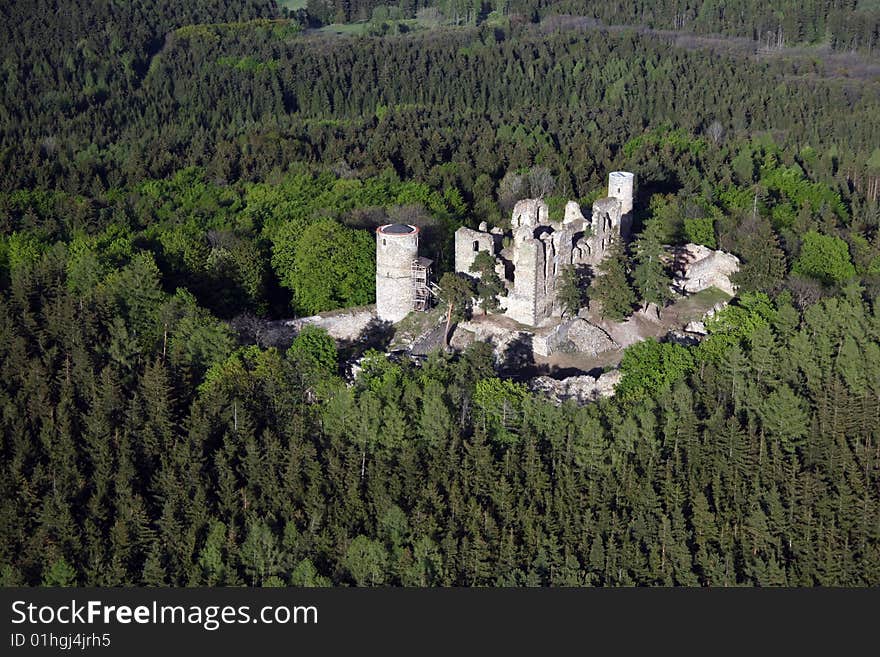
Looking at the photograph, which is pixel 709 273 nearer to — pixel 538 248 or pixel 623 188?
pixel 623 188

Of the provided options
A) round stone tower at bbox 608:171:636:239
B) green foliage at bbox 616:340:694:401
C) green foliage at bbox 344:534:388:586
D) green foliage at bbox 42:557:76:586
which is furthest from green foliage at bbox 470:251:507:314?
green foliage at bbox 42:557:76:586

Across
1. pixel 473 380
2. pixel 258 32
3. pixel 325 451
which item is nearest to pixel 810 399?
pixel 473 380

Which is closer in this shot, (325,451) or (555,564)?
(555,564)

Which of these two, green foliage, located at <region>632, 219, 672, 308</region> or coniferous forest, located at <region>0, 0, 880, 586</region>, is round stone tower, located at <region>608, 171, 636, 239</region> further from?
green foliage, located at <region>632, 219, 672, 308</region>

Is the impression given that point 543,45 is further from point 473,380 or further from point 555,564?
point 555,564

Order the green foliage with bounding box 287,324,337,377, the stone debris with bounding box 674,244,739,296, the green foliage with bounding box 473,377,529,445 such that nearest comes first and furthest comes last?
the green foliage with bounding box 473,377,529,445 < the green foliage with bounding box 287,324,337,377 < the stone debris with bounding box 674,244,739,296

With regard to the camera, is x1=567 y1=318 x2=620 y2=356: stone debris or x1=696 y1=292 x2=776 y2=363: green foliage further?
x1=567 y1=318 x2=620 y2=356: stone debris

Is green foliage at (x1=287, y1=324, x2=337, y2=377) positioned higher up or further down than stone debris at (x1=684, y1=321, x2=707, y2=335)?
higher up

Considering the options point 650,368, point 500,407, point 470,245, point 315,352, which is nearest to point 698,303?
point 650,368
